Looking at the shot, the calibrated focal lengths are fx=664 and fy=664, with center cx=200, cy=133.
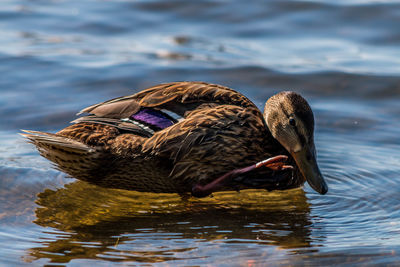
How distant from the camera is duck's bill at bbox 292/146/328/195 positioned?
16.5ft

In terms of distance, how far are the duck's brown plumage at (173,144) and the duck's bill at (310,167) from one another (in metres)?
0.21

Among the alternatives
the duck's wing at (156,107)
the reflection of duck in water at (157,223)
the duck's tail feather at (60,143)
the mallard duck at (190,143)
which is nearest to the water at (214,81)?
the reflection of duck in water at (157,223)

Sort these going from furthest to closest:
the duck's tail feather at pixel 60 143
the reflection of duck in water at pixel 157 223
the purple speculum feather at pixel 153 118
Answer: the purple speculum feather at pixel 153 118 → the duck's tail feather at pixel 60 143 → the reflection of duck in water at pixel 157 223

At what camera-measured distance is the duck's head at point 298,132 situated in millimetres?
5070

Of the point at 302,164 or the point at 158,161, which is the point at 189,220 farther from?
the point at 302,164

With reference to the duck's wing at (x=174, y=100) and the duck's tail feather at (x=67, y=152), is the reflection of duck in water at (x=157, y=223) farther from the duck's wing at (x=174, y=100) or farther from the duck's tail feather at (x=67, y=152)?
the duck's wing at (x=174, y=100)

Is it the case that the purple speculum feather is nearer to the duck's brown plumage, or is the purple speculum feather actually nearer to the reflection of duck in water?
the duck's brown plumage

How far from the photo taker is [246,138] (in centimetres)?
515

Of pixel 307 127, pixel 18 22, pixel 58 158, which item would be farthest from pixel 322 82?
pixel 18 22

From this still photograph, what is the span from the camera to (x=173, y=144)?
504cm

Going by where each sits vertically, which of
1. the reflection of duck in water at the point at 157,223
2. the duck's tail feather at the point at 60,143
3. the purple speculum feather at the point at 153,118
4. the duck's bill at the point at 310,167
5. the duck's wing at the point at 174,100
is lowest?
the reflection of duck in water at the point at 157,223

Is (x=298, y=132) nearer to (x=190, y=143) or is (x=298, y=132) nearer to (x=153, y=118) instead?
(x=190, y=143)

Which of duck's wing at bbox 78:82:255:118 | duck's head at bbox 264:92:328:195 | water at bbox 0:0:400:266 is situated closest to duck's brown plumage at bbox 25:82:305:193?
duck's wing at bbox 78:82:255:118

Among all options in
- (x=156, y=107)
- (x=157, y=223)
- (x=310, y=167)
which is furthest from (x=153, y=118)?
(x=310, y=167)
